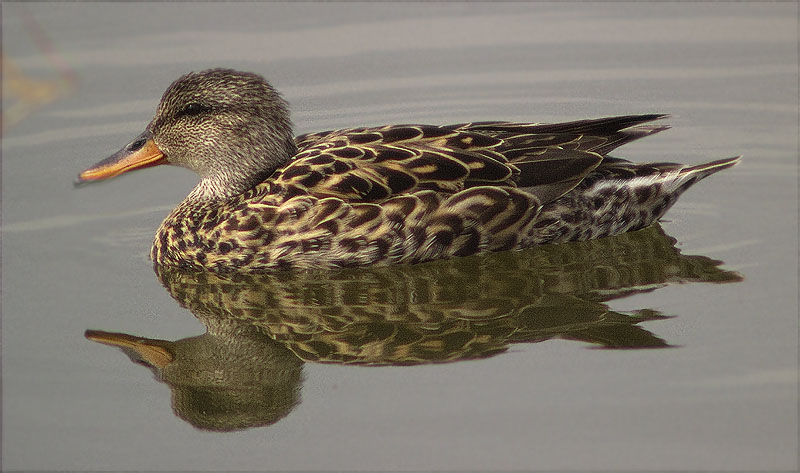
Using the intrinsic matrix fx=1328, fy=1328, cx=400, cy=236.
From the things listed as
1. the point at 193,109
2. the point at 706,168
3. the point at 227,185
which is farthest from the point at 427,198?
the point at 706,168

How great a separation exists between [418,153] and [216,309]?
72.7 inches

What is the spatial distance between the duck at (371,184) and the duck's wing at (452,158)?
0.01 meters

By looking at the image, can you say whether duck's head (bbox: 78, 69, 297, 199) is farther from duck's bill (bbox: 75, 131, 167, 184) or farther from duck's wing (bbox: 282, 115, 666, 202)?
duck's wing (bbox: 282, 115, 666, 202)

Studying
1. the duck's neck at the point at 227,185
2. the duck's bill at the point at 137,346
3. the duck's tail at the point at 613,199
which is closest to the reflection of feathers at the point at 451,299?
the duck's tail at the point at 613,199

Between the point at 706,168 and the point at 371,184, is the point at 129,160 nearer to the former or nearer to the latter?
the point at 371,184

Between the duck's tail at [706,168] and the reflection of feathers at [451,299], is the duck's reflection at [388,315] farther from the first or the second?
the duck's tail at [706,168]

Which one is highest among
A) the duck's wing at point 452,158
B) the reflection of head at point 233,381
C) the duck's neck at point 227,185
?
the duck's wing at point 452,158

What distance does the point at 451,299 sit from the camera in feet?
30.6

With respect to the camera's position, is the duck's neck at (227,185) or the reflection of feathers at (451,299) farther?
the duck's neck at (227,185)

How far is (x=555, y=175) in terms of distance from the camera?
32.2ft

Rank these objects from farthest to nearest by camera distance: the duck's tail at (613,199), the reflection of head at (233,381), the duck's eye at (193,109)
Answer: the duck's eye at (193,109), the duck's tail at (613,199), the reflection of head at (233,381)

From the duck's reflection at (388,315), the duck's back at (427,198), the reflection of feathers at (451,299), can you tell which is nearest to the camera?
the duck's reflection at (388,315)

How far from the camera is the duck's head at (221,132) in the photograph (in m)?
10.1

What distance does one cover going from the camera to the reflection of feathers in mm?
8688
